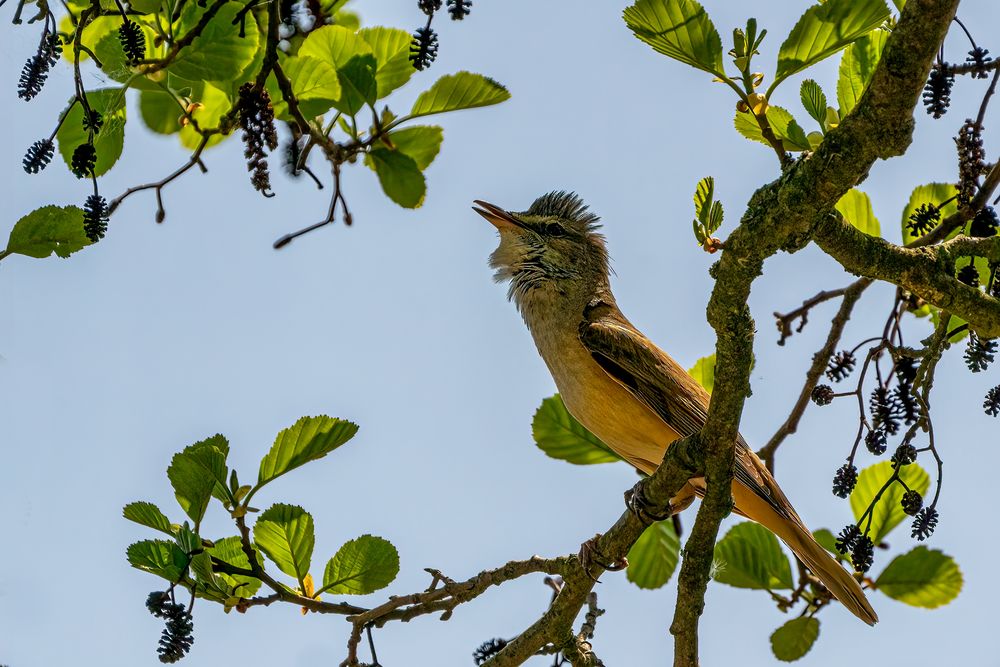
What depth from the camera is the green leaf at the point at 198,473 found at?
3.91m

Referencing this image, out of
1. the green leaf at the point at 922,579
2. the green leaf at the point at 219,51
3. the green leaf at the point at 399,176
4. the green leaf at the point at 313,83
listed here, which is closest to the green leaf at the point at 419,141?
the green leaf at the point at 399,176

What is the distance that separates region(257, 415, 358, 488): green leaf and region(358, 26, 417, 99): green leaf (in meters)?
1.38

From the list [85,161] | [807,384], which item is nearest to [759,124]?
[807,384]

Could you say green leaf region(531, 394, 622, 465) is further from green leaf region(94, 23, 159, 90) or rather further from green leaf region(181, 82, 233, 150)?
green leaf region(94, 23, 159, 90)

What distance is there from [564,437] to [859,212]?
1902 mm

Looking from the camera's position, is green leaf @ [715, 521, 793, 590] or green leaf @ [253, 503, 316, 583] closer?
green leaf @ [253, 503, 316, 583]

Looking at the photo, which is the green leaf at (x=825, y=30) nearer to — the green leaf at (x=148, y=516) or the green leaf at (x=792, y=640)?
the green leaf at (x=792, y=640)

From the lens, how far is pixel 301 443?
405cm

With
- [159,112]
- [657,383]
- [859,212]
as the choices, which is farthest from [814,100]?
[159,112]

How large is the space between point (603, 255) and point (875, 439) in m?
3.16

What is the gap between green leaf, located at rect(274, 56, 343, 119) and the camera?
13.7 ft

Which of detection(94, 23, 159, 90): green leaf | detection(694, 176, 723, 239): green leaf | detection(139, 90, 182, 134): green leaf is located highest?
detection(139, 90, 182, 134): green leaf

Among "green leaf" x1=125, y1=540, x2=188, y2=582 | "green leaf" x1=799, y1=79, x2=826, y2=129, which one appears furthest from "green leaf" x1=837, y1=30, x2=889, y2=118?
"green leaf" x1=125, y1=540, x2=188, y2=582

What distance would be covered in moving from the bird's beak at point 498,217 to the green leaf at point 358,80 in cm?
280
